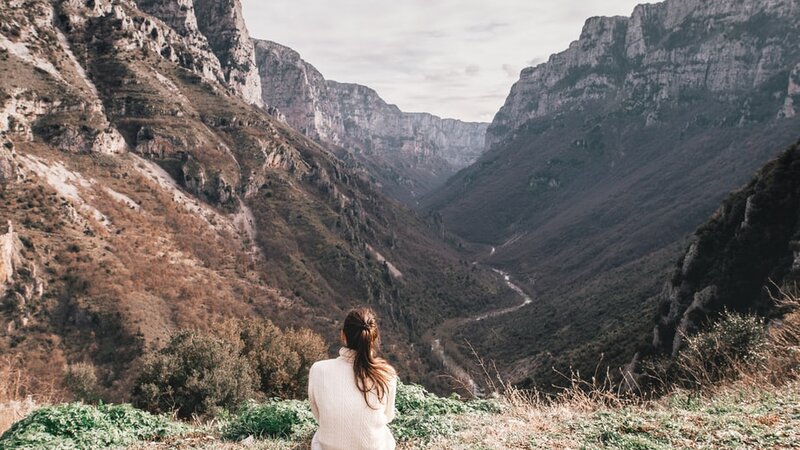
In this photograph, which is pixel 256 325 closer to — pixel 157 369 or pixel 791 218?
pixel 157 369

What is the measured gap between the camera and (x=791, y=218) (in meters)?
31.7

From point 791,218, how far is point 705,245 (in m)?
7.23

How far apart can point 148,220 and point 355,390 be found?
77892 millimetres

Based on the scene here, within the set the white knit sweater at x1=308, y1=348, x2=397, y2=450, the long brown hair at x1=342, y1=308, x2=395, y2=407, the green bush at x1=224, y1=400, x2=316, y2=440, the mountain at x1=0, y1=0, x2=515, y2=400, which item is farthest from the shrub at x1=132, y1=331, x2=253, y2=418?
the mountain at x1=0, y1=0, x2=515, y2=400

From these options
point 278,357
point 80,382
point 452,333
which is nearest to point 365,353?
point 278,357

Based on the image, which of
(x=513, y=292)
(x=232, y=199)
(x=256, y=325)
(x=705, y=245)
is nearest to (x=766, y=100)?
(x=513, y=292)

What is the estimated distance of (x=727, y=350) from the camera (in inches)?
513

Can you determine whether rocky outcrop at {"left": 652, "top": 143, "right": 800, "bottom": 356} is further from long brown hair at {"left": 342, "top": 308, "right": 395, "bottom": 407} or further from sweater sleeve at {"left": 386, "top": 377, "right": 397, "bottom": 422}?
long brown hair at {"left": 342, "top": 308, "right": 395, "bottom": 407}

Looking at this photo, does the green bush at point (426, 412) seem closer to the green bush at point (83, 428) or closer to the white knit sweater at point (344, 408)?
the white knit sweater at point (344, 408)

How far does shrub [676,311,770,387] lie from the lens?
1074cm

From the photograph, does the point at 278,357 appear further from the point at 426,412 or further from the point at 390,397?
the point at 390,397


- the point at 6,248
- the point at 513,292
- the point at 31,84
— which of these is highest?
the point at 31,84

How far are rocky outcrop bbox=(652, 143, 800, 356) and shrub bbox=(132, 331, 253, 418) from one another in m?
26.8

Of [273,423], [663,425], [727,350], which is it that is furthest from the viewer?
[727,350]
